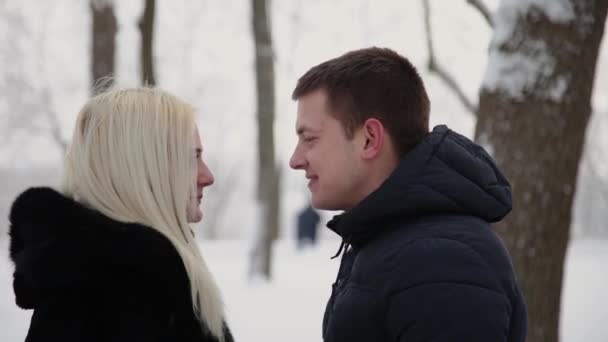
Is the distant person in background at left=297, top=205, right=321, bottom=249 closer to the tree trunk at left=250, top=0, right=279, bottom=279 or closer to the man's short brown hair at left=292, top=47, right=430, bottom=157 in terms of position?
the tree trunk at left=250, top=0, right=279, bottom=279

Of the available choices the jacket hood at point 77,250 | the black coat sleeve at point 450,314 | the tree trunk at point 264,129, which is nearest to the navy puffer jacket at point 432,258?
the black coat sleeve at point 450,314

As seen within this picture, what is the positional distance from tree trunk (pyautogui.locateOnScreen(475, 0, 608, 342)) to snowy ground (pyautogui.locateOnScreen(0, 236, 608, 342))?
4412 mm

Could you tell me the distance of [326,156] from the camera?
2508 mm

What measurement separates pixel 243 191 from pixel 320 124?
6272 cm

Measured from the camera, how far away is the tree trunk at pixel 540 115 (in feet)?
14.6

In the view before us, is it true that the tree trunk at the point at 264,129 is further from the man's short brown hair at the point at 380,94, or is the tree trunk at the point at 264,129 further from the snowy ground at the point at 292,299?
the man's short brown hair at the point at 380,94

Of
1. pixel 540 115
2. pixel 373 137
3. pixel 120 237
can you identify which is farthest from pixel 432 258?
pixel 540 115

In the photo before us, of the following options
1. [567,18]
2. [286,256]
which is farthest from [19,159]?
[567,18]

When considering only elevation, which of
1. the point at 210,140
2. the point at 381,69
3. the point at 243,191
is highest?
the point at 381,69

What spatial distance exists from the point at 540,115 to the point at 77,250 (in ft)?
9.90

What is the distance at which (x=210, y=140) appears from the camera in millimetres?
41250

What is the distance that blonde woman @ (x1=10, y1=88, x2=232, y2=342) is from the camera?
2.37 metres

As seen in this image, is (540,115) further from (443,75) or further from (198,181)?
(443,75)

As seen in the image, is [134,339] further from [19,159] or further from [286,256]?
[19,159]
